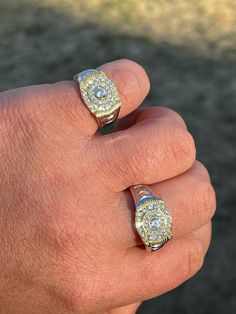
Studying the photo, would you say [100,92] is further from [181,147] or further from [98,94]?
[181,147]

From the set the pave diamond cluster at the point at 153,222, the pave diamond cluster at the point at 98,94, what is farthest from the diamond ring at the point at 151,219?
the pave diamond cluster at the point at 98,94

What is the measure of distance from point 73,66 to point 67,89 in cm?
52

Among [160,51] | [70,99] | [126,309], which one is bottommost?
[126,309]

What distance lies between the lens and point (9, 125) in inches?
24.8

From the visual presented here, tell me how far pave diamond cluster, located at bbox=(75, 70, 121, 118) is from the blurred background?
0.34 meters

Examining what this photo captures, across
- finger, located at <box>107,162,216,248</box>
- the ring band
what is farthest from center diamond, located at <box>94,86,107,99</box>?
finger, located at <box>107,162,216,248</box>

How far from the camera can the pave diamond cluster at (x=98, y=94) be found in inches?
24.0

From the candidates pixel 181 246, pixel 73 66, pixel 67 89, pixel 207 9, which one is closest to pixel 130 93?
pixel 67 89

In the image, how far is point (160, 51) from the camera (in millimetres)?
1133

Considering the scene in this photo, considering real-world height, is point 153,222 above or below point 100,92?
below

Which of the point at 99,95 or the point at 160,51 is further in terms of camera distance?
the point at 160,51

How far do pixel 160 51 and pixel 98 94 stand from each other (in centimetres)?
56

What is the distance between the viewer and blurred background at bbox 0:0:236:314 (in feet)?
3.17

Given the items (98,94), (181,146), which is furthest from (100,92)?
(181,146)
